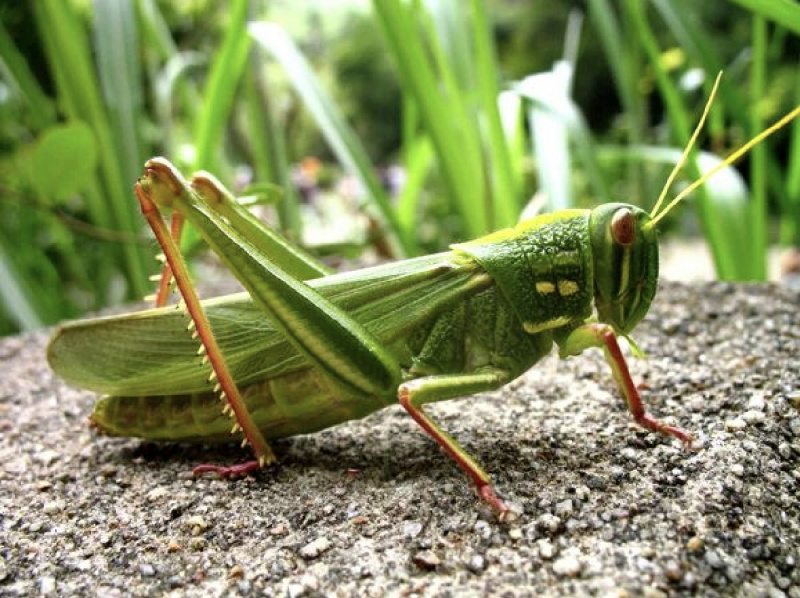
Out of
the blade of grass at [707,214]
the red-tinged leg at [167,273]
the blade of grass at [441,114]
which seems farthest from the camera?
the blade of grass at [707,214]

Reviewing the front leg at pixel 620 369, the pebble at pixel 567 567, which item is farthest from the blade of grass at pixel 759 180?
the pebble at pixel 567 567

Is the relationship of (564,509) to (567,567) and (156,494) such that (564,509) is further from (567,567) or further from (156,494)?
(156,494)

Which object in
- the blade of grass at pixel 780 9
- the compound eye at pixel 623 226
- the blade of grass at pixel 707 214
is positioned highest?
the blade of grass at pixel 780 9

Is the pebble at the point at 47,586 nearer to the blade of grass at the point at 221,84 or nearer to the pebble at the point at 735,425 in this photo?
the pebble at the point at 735,425

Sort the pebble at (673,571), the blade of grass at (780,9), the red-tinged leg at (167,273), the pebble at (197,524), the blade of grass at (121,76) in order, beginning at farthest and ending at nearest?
the blade of grass at (121,76), the blade of grass at (780,9), the red-tinged leg at (167,273), the pebble at (197,524), the pebble at (673,571)

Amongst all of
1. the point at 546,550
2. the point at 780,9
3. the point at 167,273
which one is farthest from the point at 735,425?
the point at 167,273

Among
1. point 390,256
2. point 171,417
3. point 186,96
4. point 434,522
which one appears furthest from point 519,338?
point 186,96
